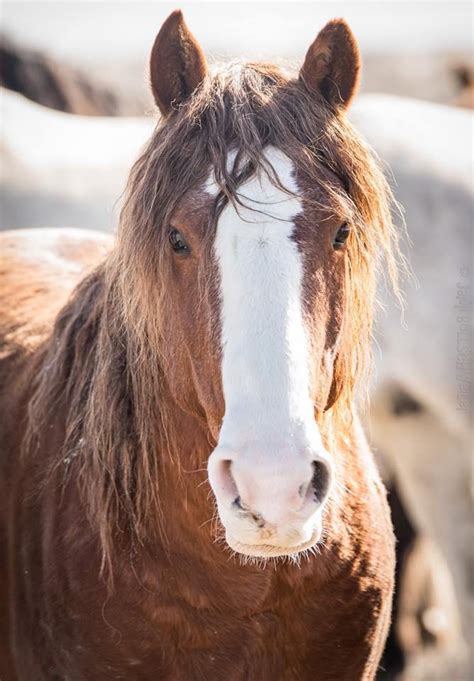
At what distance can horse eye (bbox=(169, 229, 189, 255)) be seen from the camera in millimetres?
1812

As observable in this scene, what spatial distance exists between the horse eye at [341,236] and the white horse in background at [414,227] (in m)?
2.88

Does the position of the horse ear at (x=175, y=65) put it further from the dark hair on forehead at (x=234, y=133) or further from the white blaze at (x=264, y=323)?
the white blaze at (x=264, y=323)

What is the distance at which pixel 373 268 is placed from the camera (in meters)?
2.04

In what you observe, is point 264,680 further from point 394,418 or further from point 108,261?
point 394,418

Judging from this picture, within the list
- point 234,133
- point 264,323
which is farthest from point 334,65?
point 264,323

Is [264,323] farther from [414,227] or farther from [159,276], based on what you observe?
[414,227]

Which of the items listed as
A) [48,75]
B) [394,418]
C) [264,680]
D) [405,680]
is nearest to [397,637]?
[405,680]

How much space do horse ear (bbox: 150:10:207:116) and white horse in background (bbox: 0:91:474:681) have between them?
9.48 ft

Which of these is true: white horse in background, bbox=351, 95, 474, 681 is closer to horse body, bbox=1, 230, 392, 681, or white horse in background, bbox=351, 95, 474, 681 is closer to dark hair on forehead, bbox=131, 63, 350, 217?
horse body, bbox=1, 230, 392, 681

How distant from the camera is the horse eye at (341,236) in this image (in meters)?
1.84

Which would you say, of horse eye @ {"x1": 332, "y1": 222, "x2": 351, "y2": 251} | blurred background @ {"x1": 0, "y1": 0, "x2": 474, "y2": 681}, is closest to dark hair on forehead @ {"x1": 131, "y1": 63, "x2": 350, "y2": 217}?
horse eye @ {"x1": 332, "y1": 222, "x2": 351, "y2": 251}

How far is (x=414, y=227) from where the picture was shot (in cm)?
489

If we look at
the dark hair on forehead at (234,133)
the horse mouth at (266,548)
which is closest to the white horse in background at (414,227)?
the dark hair on forehead at (234,133)

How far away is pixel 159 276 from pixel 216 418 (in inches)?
12.1
